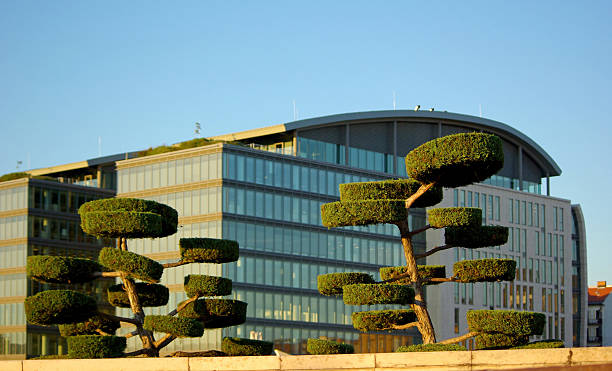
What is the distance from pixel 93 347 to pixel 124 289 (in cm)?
544

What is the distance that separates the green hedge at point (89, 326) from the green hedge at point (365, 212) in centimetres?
1410

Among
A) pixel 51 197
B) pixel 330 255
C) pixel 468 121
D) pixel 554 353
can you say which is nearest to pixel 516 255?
pixel 468 121

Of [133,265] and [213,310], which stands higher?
[133,265]

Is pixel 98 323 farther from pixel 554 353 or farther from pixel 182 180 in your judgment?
pixel 182 180

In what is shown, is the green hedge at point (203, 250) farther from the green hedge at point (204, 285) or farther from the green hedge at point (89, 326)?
the green hedge at point (89, 326)

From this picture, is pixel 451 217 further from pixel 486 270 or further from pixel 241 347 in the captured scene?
pixel 241 347

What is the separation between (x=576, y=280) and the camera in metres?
123

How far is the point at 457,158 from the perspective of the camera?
36875 mm

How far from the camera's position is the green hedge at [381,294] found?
38875 millimetres

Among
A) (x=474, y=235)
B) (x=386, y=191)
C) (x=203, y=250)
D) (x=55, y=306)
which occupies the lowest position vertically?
(x=55, y=306)

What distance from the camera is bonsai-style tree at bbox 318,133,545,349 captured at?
122 ft

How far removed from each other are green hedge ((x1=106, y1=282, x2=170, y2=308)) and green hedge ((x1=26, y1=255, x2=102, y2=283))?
2.73 meters

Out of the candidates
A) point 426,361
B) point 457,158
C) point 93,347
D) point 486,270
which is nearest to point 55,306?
point 93,347

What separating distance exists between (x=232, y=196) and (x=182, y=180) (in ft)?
17.3
